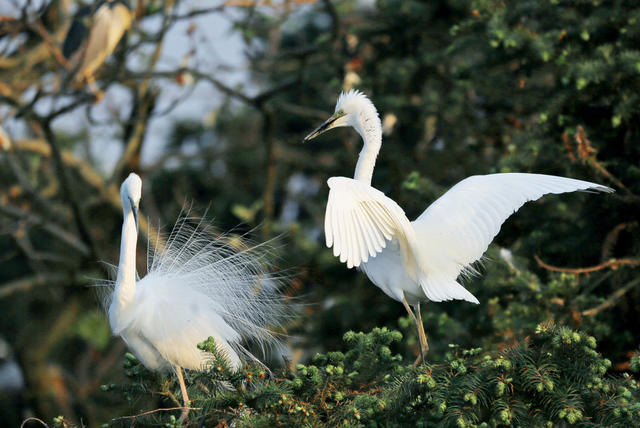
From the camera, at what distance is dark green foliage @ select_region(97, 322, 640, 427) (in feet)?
7.91

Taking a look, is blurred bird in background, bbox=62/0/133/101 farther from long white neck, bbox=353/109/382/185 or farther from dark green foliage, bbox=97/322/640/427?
dark green foliage, bbox=97/322/640/427

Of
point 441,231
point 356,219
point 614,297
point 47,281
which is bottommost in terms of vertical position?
point 47,281

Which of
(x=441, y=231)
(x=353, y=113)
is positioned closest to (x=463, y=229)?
(x=441, y=231)

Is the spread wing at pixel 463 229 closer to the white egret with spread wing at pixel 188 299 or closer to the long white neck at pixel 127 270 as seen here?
the white egret with spread wing at pixel 188 299

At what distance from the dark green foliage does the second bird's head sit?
134 centimetres

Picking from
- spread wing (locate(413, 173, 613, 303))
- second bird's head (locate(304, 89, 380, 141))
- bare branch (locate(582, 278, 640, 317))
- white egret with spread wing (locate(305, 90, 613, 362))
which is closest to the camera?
white egret with spread wing (locate(305, 90, 613, 362))

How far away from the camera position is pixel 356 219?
2.93m

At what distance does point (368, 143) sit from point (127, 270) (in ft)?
4.06

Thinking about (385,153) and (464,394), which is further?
(385,153)

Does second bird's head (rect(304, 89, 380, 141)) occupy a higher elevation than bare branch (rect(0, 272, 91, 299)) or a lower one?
higher

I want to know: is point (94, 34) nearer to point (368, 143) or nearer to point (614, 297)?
point (368, 143)

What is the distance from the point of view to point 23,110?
479 cm

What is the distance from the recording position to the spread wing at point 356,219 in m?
2.84

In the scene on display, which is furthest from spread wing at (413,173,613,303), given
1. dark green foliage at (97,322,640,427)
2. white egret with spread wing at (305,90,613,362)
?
dark green foliage at (97,322,640,427)
